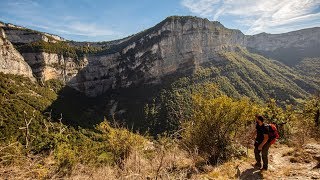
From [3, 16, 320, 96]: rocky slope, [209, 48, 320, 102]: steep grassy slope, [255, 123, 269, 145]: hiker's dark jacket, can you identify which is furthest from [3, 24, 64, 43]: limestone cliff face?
[255, 123, 269, 145]: hiker's dark jacket

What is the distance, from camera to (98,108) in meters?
132

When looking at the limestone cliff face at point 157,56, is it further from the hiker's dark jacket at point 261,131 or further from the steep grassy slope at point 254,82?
the hiker's dark jacket at point 261,131

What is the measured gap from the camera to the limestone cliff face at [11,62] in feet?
Result: 322

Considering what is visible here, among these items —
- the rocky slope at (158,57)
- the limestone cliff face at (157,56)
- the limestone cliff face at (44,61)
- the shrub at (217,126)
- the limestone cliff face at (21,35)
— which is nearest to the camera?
the shrub at (217,126)

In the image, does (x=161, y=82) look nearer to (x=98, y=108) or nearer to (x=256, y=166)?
(x=98, y=108)

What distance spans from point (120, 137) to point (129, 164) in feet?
26.1

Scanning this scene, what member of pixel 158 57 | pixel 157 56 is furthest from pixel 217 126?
pixel 157 56

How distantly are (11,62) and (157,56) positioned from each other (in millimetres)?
65005

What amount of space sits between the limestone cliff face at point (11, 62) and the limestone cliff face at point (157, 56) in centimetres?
2981

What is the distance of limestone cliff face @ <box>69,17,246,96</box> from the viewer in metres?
136

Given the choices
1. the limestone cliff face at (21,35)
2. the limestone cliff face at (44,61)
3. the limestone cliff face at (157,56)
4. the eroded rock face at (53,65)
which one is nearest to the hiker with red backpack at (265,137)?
the limestone cliff face at (157,56)

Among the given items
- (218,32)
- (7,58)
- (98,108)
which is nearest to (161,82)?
(98,108)

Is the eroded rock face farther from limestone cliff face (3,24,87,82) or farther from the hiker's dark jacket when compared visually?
the hiker's dark jacket

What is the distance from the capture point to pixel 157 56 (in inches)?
5463
